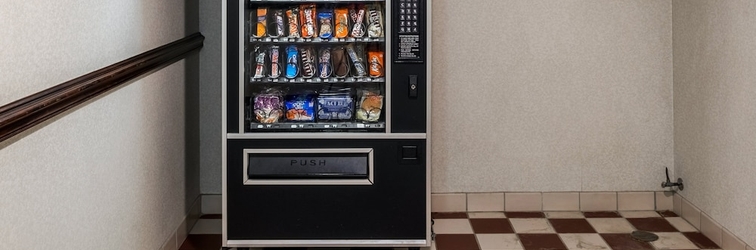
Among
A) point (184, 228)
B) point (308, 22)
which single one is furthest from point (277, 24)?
point (184, 228)

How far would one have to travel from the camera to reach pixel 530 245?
3.09m

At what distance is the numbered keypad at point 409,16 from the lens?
9.40ft

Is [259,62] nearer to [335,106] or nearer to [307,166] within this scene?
[335,106]

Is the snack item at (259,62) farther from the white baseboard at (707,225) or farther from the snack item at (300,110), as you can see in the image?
the white baseboard at (707,225)

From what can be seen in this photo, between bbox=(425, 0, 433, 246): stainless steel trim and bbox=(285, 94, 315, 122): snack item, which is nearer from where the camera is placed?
bbox=(425, 0, 433, 246): stainless steel trim

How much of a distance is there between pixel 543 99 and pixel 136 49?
2096 millimetres

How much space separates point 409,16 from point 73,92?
1480 millimetres

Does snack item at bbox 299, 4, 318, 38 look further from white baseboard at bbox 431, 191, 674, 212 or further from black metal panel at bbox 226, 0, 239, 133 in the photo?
white baseboard at bbox 431, 191, 674, 212

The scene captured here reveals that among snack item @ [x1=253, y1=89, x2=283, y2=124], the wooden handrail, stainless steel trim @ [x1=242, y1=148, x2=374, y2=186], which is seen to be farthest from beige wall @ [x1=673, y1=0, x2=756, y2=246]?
the wooden handrail

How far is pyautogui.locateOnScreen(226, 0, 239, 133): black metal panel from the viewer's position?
283cm

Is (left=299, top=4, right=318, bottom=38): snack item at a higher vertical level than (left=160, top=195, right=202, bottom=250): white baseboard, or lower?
higher

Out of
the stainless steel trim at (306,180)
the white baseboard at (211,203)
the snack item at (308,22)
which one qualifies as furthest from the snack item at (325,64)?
the white baseboard at (211,203)

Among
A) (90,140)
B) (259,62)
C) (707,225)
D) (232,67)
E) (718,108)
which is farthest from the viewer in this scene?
(707,225)

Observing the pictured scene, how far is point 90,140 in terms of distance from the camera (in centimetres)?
201
